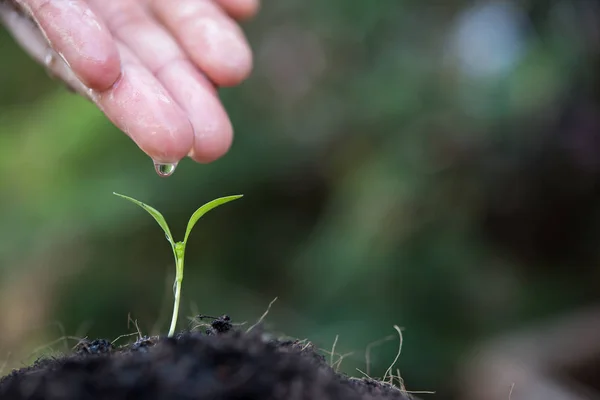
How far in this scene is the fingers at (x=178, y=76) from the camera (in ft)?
2.49

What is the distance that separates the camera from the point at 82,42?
67 cm

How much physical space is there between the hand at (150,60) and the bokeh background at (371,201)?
100 cm

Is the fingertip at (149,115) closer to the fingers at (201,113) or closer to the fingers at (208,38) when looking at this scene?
the fingers at (201,113)

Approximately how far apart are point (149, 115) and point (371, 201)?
1258 mm

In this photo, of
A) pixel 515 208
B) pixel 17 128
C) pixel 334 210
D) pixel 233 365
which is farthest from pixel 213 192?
pixel 233 365

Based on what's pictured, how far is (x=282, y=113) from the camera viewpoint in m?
2.36

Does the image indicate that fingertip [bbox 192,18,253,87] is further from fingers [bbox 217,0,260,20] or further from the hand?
fingers [bbox 217,0,260,20]

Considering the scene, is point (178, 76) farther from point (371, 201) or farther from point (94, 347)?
point (371, 201)

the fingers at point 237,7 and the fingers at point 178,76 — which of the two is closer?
the fingers at point 178,76

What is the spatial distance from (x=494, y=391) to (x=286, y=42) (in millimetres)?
1812

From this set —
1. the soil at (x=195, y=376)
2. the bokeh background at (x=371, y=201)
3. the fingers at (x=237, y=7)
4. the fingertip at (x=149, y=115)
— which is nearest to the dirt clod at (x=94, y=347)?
the soil at (x=195, y=376)

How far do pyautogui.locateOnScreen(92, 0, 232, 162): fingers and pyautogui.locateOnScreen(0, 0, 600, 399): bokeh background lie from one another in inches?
39.4

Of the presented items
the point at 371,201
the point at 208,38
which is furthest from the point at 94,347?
the point at 371,201

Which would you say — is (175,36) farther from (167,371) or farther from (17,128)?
(17,128)
